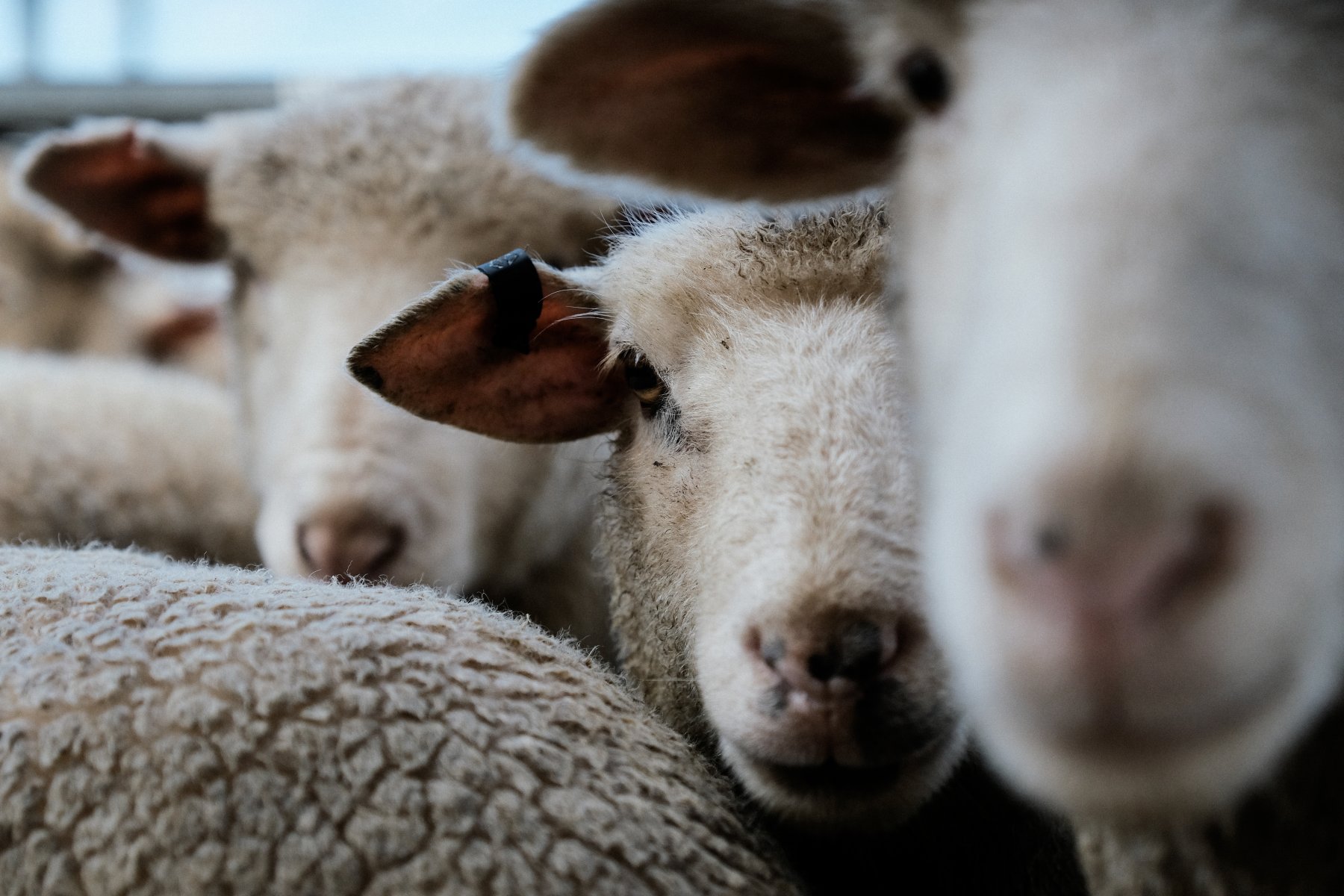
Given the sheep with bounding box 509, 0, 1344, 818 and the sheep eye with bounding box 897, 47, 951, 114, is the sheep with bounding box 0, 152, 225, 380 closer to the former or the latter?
the sheep eye with bounding box 897, 47, 951, 114

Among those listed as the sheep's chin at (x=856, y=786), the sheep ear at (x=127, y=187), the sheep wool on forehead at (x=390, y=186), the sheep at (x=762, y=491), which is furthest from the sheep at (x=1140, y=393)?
the sheep ear at (x=127, y=187)

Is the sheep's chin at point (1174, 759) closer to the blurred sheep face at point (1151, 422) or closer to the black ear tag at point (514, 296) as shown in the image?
the blurred sheep face at point (1151, 422)

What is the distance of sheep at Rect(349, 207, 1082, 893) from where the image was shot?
132 cm

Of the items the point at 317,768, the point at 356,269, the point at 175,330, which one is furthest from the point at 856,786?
the point at 175,330

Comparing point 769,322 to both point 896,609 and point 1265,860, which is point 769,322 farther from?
point 1265,860

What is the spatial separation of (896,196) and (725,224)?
24.2 inches

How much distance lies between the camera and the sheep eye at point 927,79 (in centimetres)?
114

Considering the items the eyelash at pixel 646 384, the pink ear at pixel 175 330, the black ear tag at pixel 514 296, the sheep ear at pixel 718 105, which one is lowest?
the pink ear at pixel 175 330

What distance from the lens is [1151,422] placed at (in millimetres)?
707

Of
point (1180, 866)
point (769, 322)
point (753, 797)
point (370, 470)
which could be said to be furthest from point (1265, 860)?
point (370, 470)

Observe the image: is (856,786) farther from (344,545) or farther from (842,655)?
(344,545)

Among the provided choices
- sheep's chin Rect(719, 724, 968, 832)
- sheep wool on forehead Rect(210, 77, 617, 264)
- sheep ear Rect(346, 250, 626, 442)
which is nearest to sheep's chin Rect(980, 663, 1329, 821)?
sheep's chin Rect(719, 724, 968, 832)

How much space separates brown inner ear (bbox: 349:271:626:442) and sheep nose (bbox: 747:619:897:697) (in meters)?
0.89

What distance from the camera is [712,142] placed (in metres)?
1.46
